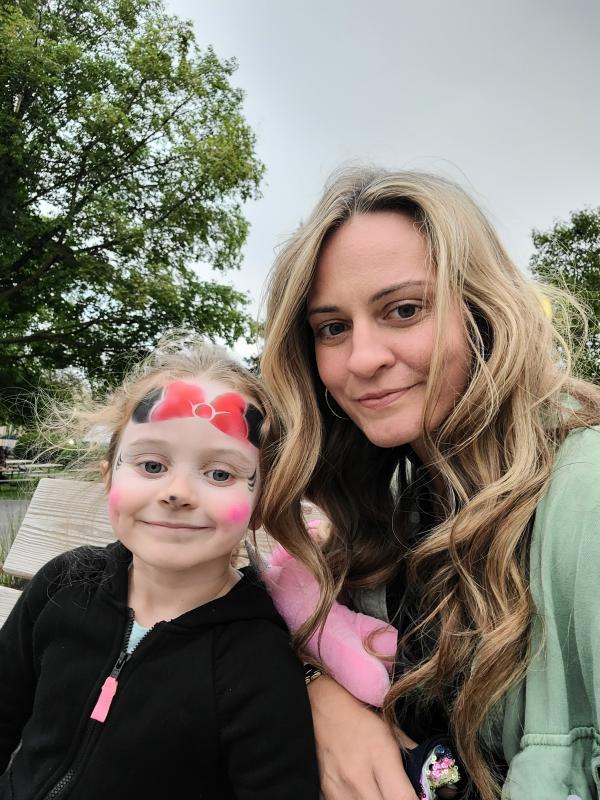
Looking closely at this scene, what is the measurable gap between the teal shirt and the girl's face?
2.46 ft

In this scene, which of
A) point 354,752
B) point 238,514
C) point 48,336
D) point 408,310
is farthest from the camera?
point 48,336

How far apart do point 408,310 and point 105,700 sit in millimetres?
1277

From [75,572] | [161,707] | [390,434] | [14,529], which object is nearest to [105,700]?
[161,707]

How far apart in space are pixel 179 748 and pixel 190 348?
1143 mm

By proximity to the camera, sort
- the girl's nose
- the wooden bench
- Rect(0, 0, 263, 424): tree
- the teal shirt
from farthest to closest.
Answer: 1. Rect(0, 0, 263, 424): tree
2. the wooden bench
3. the girl's nose
4. the teal shirt

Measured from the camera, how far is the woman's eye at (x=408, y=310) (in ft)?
5.57

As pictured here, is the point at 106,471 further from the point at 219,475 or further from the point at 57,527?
the point at 57,527

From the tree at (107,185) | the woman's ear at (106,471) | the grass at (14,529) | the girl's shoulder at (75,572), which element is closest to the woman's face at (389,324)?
the woman's ear at (106,471)

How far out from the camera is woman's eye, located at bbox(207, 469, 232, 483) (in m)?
1.61

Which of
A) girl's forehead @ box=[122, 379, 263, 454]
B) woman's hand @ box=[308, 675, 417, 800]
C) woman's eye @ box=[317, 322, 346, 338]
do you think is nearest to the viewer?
woman's hand @ box=[308, 675, 417, 800]

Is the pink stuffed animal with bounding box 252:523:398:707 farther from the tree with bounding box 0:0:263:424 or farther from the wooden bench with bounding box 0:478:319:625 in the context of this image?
the tree with bounding box 0:0:263:424

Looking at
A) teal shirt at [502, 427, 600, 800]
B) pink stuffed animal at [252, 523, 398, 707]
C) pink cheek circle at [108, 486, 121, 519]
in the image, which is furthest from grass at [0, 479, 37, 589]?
teal shirt at [502, 427, 600, 800]

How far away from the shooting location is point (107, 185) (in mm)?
14961

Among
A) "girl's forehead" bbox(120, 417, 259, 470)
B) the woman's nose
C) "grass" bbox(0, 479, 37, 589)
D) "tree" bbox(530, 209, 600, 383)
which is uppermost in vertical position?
"tree" bbox(530, 209, 600, 383)
